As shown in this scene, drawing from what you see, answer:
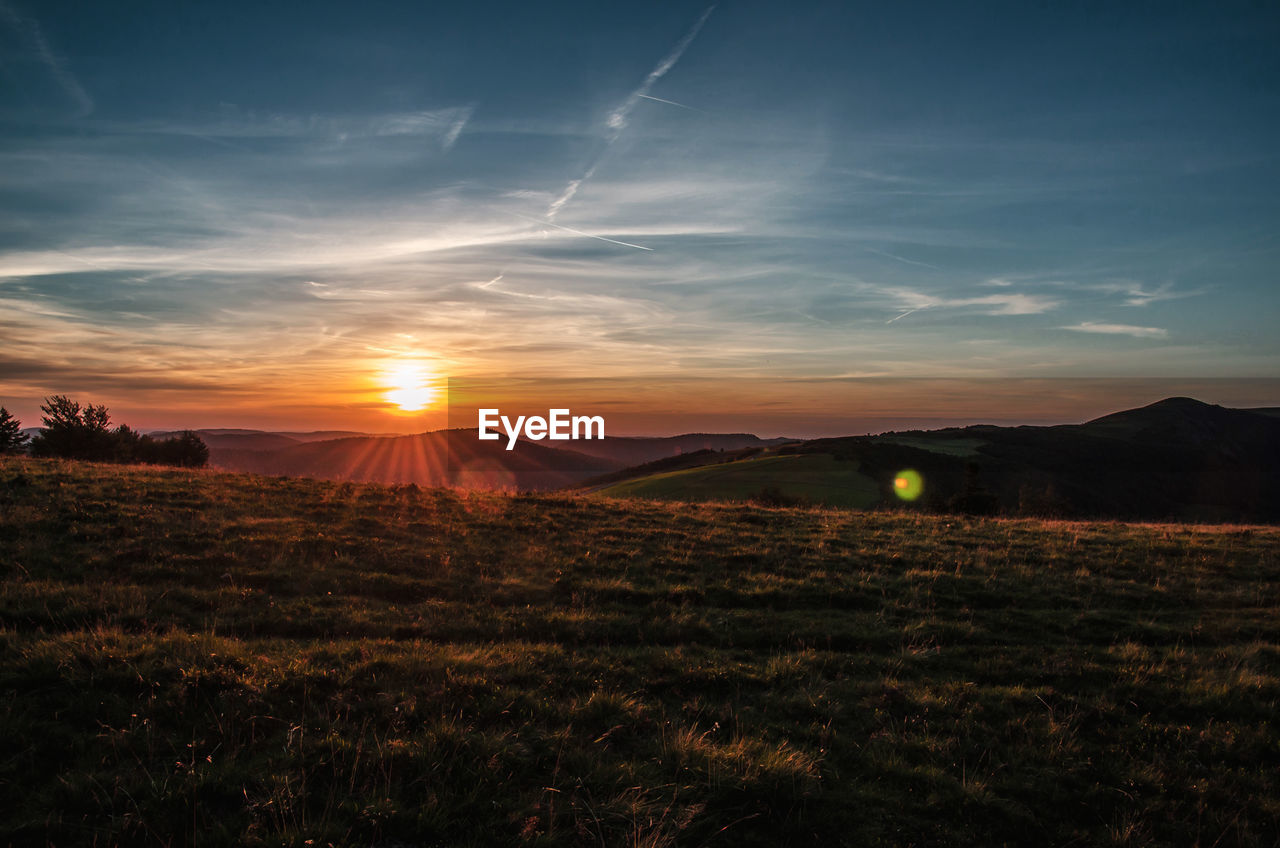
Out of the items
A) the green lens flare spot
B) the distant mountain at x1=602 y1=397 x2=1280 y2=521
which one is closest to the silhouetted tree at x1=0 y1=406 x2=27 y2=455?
the distant mountain at x1=602 y1=397 x2=1280 y2=521

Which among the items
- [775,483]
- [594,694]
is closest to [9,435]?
[594,694]

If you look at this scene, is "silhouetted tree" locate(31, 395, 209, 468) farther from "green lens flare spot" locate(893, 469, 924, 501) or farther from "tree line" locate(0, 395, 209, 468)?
"green lens flare spot" locate(893, 469, 924, 501)

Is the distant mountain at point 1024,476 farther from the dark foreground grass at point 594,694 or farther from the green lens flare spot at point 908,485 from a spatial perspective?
the dark foreground grass at point 594,694

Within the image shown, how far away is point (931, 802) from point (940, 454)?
115560 millimetres

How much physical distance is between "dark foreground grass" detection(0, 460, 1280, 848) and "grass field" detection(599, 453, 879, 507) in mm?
47817

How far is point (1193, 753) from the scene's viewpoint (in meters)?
6.97

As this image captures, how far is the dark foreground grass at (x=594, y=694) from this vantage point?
5.35 m

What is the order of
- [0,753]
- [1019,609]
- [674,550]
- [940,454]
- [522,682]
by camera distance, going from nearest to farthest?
[0,753] < [522,682] < [1019,609] < [674,550] < [940,454]

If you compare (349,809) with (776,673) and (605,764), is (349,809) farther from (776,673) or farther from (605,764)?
(776,673)

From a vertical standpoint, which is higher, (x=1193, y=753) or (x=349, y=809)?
(x=349, y=809)

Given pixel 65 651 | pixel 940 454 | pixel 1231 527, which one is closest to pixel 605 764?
pixel 65 651

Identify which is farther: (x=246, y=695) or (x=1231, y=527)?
(x=1231, y=527)

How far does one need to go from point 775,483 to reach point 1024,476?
5923cm

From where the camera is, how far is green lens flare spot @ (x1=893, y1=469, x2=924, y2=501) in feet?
240
